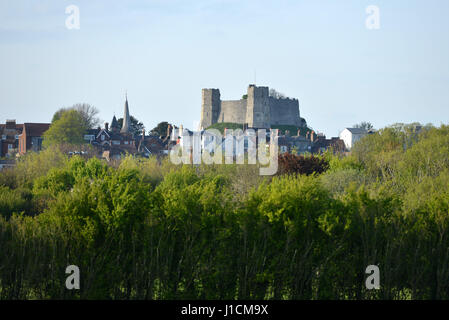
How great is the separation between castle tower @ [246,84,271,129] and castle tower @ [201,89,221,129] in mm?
6371

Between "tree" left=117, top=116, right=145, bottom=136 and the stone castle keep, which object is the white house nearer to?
the stone castle keep

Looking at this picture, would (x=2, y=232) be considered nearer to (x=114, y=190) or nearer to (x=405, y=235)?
(x=114, y=190)

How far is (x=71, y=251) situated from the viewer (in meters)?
15.3

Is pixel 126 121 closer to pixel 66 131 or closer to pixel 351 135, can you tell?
pixel 66 131

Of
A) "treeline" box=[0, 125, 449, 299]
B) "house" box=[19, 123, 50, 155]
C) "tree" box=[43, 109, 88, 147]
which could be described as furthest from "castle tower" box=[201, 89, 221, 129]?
"treeline" box=[0, 125, 449, 299]

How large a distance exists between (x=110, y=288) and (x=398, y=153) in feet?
90.1

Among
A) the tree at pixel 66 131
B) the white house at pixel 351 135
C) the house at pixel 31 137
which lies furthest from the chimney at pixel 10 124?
the white house at pixel 351 135

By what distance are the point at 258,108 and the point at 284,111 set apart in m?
7.52

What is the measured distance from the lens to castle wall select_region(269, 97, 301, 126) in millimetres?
115375

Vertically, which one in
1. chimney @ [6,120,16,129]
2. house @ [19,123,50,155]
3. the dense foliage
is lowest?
the dense foliage

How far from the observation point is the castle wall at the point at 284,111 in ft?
379

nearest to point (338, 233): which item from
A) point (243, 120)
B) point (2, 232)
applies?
point (2, 232)

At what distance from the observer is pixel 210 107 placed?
116 m

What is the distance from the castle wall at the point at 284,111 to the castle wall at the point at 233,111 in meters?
5.18
